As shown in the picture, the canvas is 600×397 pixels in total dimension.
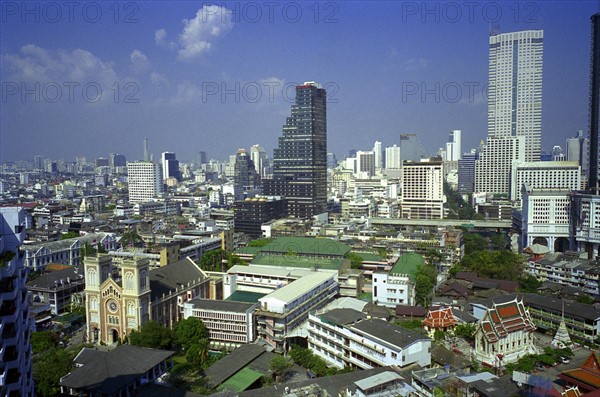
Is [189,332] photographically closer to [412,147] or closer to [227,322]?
[227,322]

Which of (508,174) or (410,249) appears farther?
(508,174)

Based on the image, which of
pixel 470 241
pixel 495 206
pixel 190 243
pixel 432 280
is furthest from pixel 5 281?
pixel 495 206

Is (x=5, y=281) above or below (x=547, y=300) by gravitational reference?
above

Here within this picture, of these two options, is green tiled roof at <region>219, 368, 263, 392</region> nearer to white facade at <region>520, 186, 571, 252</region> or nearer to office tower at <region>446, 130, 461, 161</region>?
white facade at <region>520, 186, 571, 252</region>

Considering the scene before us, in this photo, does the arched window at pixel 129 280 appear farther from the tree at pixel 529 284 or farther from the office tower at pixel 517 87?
the office tower at pixel 517 87

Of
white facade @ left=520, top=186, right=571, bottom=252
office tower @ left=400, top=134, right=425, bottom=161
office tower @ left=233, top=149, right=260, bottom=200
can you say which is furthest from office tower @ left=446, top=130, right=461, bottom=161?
white facade @ left=520, top=186, right=571, bottom=252

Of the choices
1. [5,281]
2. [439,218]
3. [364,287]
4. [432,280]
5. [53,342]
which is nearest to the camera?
[5,281]

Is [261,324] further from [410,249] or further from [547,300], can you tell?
[410,249]
